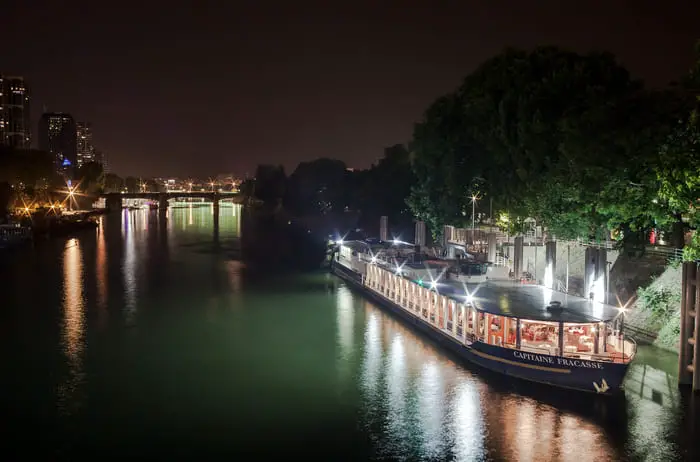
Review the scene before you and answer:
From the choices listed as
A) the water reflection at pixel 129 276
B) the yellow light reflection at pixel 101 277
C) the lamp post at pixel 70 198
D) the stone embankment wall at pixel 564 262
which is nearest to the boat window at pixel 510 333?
the stone embankment wall at pixel 564 262

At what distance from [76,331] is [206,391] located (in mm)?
13392

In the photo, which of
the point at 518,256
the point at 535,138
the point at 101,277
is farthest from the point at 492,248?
the point at 101,277

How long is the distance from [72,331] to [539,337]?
24.1 metres

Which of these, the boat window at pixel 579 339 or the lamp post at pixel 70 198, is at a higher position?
the lamp post at pixel 70 198

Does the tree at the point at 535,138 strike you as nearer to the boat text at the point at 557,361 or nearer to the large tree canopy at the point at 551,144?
the large tree canopy at the point at 551,144

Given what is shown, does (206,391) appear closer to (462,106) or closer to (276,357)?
(276,357)

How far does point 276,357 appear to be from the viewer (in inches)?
1240

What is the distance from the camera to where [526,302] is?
32031mm

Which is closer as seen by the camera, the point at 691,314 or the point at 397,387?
the point at 691,314

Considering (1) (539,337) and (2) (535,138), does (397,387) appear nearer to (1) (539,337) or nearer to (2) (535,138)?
(1) (539,337)

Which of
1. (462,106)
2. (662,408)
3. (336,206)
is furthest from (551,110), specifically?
(336,206)

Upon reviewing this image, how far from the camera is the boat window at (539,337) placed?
86.3 ft

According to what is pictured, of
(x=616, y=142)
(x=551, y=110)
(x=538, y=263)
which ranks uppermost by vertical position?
(x=551, y=110)

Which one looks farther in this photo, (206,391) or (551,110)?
(551,110)
